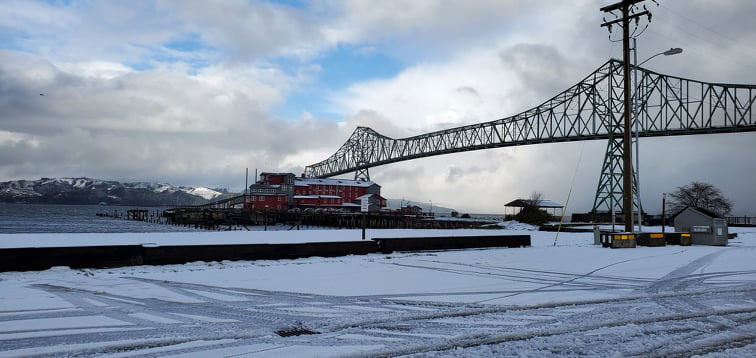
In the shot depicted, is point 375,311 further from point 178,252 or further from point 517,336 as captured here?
point 178,252

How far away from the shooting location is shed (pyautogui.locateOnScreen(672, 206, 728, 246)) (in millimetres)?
25578

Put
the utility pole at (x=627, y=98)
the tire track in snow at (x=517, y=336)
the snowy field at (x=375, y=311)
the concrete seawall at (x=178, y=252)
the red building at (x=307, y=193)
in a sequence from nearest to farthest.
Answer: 1. the tire track in snow at (x=517, y=336)
2. the snowy field at (x=375, y=311)
3. the concrete seawall at (x=178, y=252)
4. the utility pole at (x=627, y=98)
5. the red building at (x=307, y=193)

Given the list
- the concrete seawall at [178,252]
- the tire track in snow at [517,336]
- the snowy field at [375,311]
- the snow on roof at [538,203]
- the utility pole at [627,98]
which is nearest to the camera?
the tire track in snow at [517,336]

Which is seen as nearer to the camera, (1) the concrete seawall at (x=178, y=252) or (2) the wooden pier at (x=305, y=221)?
(1) the concrete seawall at (x=178, y=252)

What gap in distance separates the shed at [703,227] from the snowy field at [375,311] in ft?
41.5

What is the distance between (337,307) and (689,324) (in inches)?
210

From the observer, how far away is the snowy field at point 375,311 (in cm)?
600

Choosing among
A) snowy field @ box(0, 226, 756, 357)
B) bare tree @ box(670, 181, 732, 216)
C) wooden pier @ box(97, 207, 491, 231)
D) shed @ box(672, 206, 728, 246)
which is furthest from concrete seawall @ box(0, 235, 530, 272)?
bare tree @ box(670, 181, 732, 216)

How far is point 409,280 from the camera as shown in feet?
39.2

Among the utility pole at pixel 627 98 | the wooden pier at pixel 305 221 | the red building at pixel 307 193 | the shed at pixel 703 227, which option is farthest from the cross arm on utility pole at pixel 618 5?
the red building at pixel 307 193

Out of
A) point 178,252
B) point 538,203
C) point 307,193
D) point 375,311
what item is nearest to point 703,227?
point 375,311

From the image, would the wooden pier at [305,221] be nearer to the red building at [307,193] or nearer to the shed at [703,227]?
the red building at [307,193]

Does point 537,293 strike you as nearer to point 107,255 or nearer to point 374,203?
point 107,255

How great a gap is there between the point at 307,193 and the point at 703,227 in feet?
333
